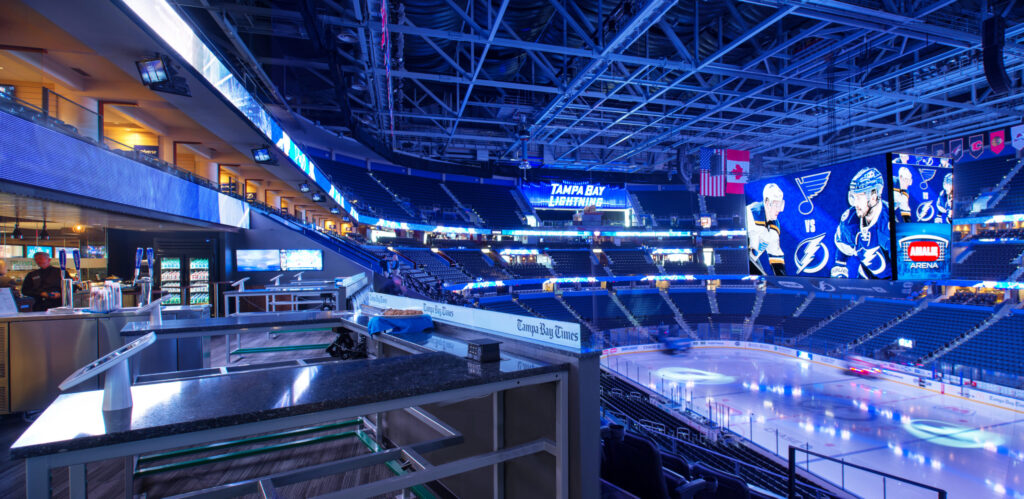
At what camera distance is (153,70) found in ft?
19.2

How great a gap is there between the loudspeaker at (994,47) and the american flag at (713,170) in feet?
28.9

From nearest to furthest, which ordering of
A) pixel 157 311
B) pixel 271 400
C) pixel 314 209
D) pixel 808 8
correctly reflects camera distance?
pixel 271 400
pixel 157 311
pixel 808 8
pixel 314 209

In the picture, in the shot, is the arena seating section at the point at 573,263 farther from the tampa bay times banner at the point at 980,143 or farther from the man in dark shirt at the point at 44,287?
the man in dark shirt at the point at 44,287

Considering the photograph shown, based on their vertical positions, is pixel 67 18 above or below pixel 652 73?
below

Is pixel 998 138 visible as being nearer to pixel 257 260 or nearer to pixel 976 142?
pixel 976 142

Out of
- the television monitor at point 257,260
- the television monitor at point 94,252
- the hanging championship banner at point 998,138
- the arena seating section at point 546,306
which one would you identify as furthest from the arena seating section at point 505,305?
the hanging championship banner at point 998,138

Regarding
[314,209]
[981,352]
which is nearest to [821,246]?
[981,352]

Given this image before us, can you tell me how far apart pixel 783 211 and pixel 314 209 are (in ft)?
77.4

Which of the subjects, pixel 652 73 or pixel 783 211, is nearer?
pixel 783 211

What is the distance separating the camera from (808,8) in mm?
9602

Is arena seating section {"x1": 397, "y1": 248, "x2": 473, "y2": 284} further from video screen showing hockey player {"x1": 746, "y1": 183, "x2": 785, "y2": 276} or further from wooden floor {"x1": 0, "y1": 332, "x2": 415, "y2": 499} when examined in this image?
wooden floor {"x1": 0, "y1": 332, "x2": 415, "y2": 499}

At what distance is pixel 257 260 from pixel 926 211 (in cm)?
1646

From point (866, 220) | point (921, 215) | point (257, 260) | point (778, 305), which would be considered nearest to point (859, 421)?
point (866, 220)

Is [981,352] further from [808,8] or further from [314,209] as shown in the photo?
[314,209]
